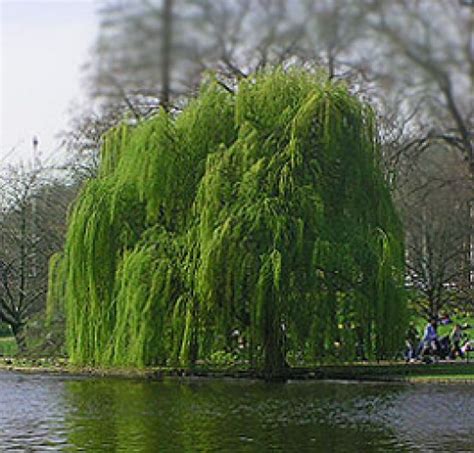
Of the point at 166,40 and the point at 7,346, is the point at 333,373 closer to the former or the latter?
the point at 166,40

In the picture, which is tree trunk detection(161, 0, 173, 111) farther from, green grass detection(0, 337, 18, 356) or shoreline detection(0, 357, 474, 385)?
green grass detection(0, 337, 18, 356)

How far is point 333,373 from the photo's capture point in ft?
82.1

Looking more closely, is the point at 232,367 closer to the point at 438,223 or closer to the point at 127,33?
the point at 127,33

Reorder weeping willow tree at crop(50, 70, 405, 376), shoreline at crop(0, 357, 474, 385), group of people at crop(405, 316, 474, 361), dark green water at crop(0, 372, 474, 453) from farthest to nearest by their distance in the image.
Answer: group of people at crop(405, 316, 474, 361), weeping willow tree at crop(50, 70, 405, 376), shoreline at crop(0, 357, 474, 385), dark green water at crop(0, 372, 474, 453)

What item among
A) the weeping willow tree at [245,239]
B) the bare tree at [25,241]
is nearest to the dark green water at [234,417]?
the weeping willow tree at [245,239]

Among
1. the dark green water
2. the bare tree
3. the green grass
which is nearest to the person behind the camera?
the dark green water

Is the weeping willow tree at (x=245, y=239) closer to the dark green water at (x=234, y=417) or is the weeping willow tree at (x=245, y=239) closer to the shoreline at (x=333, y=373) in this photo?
the shoreline at (x=333, y=373)

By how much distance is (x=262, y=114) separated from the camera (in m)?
26.2

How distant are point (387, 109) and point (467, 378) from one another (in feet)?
30.8

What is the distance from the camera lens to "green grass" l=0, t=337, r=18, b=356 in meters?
34.6

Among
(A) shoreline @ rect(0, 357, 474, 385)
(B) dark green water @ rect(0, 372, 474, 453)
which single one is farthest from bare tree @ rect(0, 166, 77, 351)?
(B) dark green water @ rect(0, 372, 474, 453)

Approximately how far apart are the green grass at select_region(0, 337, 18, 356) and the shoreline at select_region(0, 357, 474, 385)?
6964 millimetres

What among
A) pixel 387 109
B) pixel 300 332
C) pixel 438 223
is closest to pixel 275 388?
pixel 300 332

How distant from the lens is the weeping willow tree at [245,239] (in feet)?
79.9
